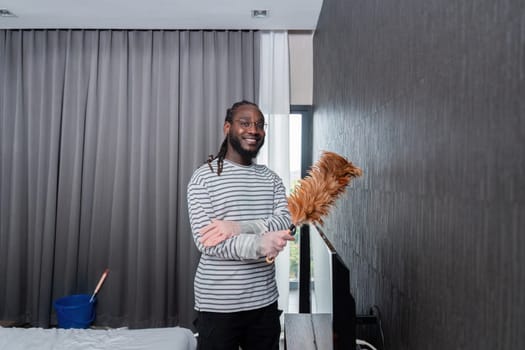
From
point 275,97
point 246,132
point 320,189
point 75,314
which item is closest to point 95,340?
point 75,314

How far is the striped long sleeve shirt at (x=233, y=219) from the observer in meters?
1.52

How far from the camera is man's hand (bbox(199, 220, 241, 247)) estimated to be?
4.72 ft

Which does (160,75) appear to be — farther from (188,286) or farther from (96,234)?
(188,286)

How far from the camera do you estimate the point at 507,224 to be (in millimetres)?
531

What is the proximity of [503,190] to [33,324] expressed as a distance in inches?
144

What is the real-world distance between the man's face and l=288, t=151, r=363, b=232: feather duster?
564 mm

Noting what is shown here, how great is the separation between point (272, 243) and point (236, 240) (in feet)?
0.53

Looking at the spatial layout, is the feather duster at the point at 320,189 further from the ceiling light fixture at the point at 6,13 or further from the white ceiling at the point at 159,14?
the ceiling light fixture at the point at 6,13

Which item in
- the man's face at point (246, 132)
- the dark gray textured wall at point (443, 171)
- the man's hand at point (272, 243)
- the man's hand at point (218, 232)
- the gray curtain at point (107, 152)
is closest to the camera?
the dark gray textured wall at point (443, 171)

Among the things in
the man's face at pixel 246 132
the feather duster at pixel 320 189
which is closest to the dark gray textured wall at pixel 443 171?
the feather duster at pixel 320 189

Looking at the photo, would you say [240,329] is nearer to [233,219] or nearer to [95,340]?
[233,219]

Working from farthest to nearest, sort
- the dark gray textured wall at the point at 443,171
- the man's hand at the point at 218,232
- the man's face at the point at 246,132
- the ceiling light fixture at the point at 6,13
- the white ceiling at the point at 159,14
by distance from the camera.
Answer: the ceiling light fixture at the point at 6,13, the white ceiling at the point at 159,14, the man's face at the point at 246,132, the man's hand at the point at 218,232, the dark gray textured wall at the point at 443,171

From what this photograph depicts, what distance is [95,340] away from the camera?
1.94m

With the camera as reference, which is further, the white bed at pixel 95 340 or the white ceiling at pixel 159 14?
the white ceiling at pixel 159 14
